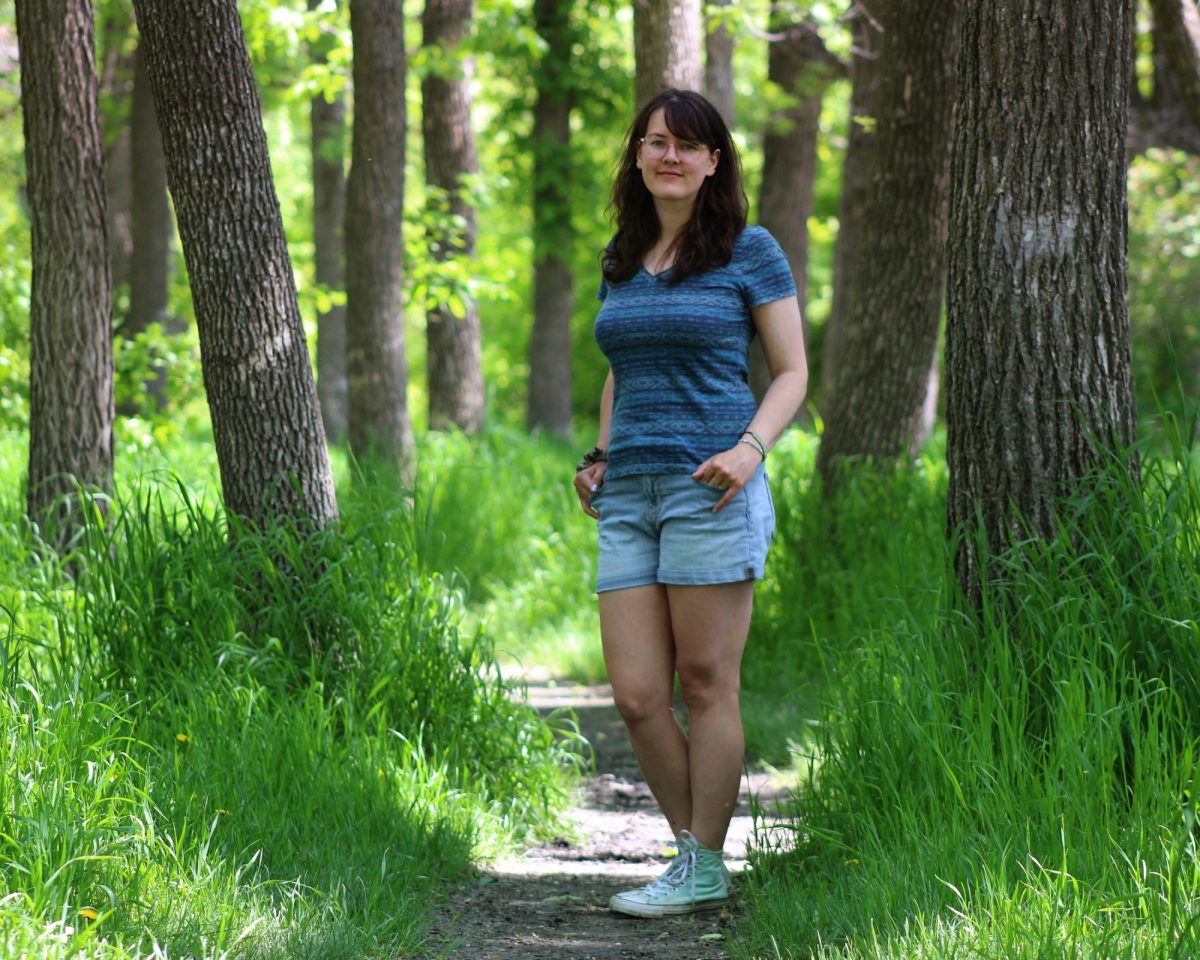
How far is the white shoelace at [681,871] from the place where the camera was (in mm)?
3654

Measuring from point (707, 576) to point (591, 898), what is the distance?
3.55ft

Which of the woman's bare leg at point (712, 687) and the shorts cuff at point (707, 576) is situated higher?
the shorts cuff at point (707, 576)

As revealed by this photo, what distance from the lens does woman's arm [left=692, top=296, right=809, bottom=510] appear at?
3.46m

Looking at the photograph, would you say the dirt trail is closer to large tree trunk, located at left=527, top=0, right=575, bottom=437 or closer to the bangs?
the bangs

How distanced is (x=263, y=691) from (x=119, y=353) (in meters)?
5.04

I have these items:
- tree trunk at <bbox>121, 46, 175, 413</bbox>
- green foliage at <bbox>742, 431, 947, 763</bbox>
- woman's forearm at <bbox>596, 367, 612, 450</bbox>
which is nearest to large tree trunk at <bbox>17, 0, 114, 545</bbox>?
woman's forearm at <bbox>596, 367, 612, 450</bbox>

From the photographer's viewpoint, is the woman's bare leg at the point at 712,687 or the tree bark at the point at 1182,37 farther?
the tree bark at the point at 1182,37

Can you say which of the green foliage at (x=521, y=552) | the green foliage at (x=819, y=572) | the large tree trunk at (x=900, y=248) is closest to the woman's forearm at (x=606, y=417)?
the green foliage at (x=819, y=572)

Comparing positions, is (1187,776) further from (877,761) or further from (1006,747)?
(877,761)

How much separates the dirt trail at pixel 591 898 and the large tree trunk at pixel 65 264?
2720mm

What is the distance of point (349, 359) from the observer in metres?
9.00

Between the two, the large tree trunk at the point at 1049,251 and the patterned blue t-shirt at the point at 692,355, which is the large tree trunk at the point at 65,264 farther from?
the large tree trunk at the point at 1049,251

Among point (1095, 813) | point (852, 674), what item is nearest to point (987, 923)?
point (1095, 813)

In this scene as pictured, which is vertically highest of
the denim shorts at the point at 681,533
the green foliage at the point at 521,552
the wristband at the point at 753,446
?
the wristband at the point at 753,446
